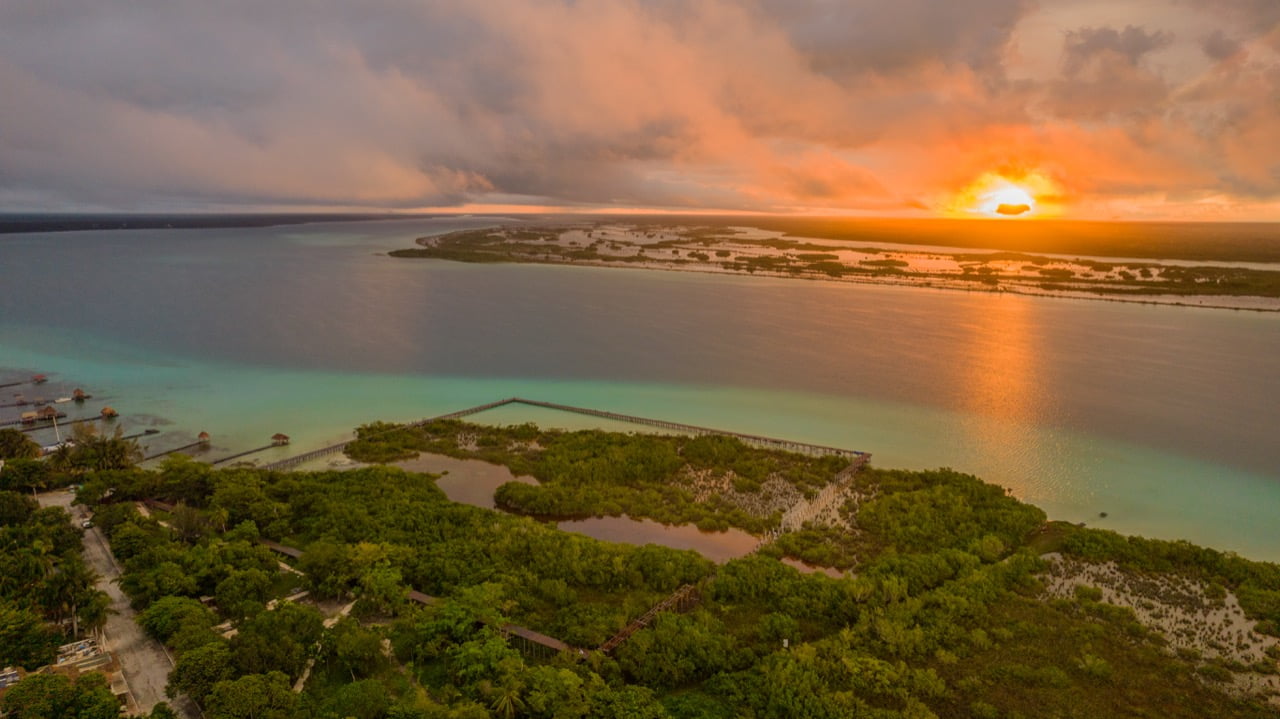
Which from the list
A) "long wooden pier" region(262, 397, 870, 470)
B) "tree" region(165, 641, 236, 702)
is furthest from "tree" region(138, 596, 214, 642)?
"long wooden pier" region(262, 397, 870, 470)

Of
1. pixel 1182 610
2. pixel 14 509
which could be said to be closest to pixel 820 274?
pixel 1182 610

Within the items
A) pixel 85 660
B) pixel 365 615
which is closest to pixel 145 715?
pixel 85 660

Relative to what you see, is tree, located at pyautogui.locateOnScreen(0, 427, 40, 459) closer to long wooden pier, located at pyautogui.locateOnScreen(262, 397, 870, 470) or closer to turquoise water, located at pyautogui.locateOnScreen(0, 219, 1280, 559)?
turquoise water, located at pyautogui.locateOnScreen(0, 219, 1280, 559)

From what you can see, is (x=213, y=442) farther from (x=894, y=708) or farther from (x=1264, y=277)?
(x=1264, y=277)

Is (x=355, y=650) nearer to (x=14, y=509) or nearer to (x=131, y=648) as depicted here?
(x=131, y=648)

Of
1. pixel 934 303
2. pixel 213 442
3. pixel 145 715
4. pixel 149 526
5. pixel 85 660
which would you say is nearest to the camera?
pixel 145 715

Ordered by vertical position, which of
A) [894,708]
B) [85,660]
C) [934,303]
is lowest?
[85,660]
